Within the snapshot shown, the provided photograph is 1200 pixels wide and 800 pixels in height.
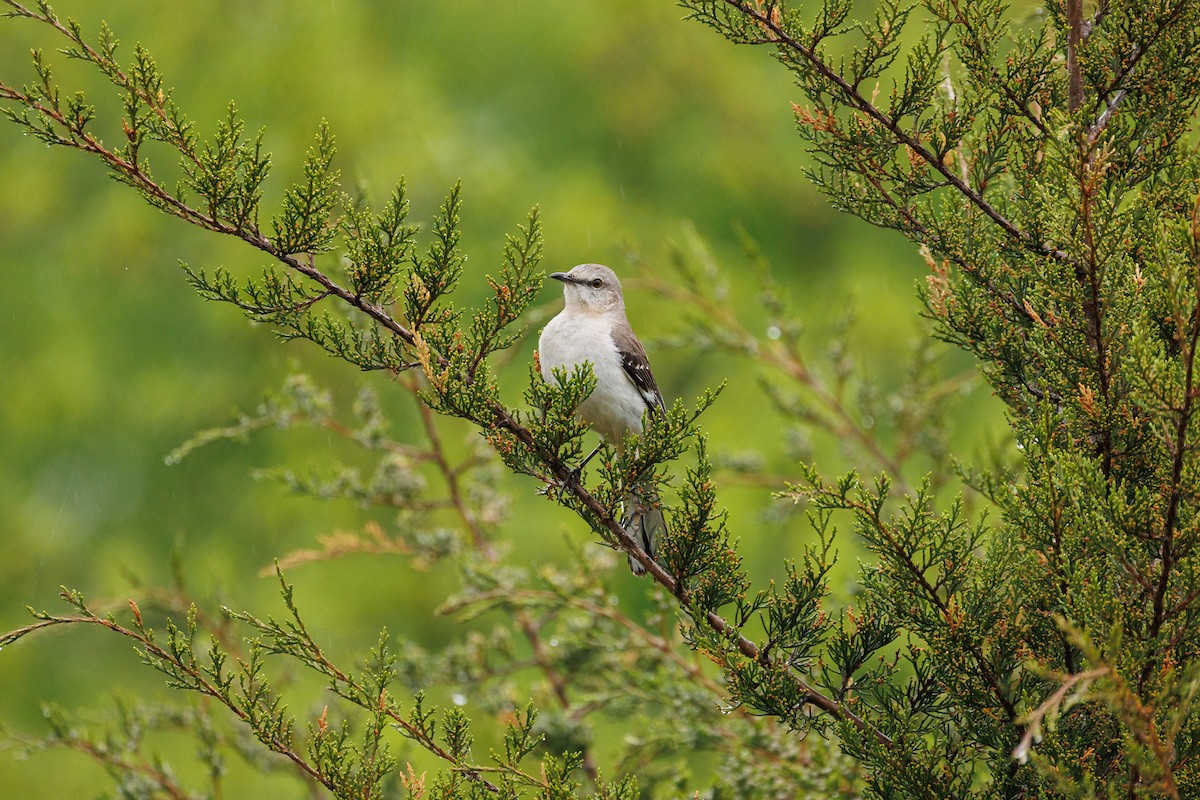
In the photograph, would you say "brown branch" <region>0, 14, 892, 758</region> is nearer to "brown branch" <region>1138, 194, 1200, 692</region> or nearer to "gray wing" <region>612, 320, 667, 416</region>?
"brown branch" <region>1138, 194, 1200, 692</region>

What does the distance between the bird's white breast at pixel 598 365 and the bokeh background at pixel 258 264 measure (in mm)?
3875

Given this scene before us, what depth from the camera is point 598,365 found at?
501cm

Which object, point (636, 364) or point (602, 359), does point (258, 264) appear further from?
point (602, 359)

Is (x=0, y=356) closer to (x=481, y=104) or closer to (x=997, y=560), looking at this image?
(x=481, y=104)

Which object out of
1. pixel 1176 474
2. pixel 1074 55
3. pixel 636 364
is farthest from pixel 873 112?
pixel 636 364

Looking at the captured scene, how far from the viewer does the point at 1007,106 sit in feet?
10.5

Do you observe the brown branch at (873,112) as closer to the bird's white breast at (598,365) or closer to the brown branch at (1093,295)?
the brown branch at (1093,295)

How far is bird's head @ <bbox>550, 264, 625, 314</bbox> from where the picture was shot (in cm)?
529

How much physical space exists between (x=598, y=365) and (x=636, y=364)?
31 cm

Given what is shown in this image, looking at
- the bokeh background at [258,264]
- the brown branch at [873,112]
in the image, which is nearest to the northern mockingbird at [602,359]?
the brown branch at [873,112]

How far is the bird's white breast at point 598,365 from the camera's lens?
16.2 ft

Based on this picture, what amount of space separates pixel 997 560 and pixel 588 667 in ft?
7.91

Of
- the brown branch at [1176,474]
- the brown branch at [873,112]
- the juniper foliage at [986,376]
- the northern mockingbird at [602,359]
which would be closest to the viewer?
the brown branch at [1176,474]

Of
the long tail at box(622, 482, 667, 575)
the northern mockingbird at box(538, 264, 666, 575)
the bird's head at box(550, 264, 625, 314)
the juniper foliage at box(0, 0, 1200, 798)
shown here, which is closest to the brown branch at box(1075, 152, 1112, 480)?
the juniper foliage at box(0, 0, 1200, 798)
